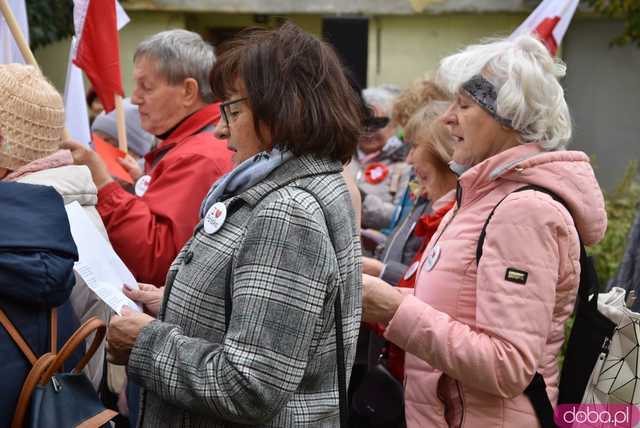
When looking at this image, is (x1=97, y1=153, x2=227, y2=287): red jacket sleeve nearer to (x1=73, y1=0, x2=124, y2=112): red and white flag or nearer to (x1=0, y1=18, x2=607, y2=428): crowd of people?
(x1=0, y1=18, x2=607, y2=428): crowd of people

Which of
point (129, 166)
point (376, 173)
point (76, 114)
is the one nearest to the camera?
point (129, 166)

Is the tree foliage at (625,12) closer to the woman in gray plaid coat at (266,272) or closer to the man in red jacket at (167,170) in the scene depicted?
the man in red jacket at (167,170)

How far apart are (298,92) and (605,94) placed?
31.2ft

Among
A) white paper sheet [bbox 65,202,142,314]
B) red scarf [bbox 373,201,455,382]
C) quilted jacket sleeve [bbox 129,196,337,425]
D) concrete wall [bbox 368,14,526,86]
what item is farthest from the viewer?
concrete wall [bbox 368,14,526,86]

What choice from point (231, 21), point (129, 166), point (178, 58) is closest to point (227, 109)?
point (178, 58)

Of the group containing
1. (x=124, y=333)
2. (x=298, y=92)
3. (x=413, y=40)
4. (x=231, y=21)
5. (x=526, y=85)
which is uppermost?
(x=298, y=92)

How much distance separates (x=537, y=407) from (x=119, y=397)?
4.56 feet

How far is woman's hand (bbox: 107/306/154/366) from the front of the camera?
220 centimetres

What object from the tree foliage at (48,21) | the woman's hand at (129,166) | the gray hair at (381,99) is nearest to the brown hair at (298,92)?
the woman's hand at (129,166)

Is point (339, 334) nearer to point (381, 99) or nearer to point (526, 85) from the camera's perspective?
point (526, 85)

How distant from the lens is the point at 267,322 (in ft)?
6.53

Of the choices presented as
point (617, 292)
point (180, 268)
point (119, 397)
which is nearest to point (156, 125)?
point (119, 397)

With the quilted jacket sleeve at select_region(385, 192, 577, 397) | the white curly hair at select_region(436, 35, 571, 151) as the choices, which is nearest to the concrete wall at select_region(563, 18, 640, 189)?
the white curly hair at select_region(436, 35, 571, 151)

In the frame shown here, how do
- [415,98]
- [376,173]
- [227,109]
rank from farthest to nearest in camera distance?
1. [376,173]
2. [415,98]
3. [227,109]
